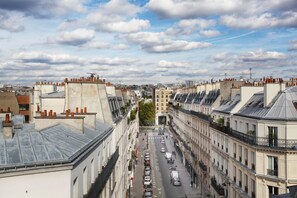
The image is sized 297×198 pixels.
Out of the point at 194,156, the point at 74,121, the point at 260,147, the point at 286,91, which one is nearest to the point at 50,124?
the point at 74,121

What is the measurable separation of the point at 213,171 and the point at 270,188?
16.0m

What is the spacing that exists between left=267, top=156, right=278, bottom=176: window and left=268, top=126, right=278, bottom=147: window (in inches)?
38.8

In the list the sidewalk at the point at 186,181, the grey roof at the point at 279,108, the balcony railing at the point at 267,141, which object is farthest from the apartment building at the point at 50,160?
the sidewalk at the point at 186,181

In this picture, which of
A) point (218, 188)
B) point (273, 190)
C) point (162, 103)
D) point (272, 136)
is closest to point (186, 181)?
point (218, 188)

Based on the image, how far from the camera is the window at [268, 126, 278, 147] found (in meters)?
25.4

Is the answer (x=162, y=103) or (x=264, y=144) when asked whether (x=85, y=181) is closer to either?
(x=264, y=144)

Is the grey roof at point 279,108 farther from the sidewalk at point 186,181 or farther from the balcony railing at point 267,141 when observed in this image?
the sidewalk at point 186,181

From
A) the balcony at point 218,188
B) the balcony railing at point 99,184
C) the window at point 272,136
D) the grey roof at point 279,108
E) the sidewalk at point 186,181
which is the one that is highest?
the grey roof at point 279,108

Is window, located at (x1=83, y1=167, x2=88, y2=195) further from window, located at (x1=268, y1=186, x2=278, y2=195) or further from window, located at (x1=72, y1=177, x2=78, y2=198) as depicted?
window, located at (x1=268, y1=186, x2=278, y2=195)

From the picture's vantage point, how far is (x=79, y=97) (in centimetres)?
2741

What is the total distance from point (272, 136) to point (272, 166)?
2.11m

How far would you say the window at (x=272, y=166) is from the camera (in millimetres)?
25231

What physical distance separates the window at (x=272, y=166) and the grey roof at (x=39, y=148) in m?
15.1

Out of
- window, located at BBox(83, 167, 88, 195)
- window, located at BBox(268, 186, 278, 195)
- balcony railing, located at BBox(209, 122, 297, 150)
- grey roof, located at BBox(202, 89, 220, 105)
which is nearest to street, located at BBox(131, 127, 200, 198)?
grey roof, located at BBox(202, 89, 220, 105)
